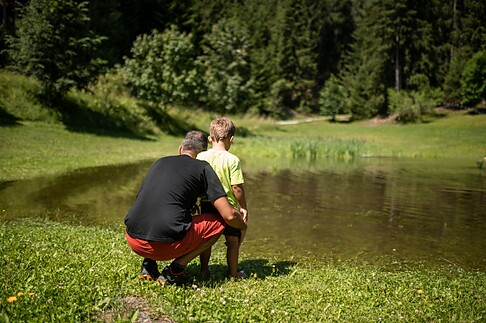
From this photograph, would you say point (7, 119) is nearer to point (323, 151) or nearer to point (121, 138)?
point (121, 138)

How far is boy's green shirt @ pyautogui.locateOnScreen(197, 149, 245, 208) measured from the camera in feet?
16.8

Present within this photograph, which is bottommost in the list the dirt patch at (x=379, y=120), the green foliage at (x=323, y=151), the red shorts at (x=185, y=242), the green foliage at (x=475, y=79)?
the green foliage at (x=323, y=151)

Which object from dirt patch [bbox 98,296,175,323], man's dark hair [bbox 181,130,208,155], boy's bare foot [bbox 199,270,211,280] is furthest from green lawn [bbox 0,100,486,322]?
man's dark hair [bbox 181,130,208,155]

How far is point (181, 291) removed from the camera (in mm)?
4465

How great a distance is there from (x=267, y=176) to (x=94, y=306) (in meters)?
13.7

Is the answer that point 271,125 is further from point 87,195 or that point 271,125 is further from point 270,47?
point 87,195

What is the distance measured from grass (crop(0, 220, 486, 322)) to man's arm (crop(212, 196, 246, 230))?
0.77 meters

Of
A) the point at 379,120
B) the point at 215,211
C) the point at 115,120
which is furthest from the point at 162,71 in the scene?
the point at 215,211

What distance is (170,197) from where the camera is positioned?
4527 mm

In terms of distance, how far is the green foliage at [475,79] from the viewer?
44.5 m

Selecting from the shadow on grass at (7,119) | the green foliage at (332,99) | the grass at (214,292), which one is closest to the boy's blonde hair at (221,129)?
the grass at (214,292)

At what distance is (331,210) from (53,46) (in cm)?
2139

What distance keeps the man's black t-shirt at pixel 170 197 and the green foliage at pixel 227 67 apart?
4082 cm

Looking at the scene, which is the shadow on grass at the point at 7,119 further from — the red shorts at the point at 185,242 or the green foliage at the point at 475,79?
the green foliage at the point at 475,79
